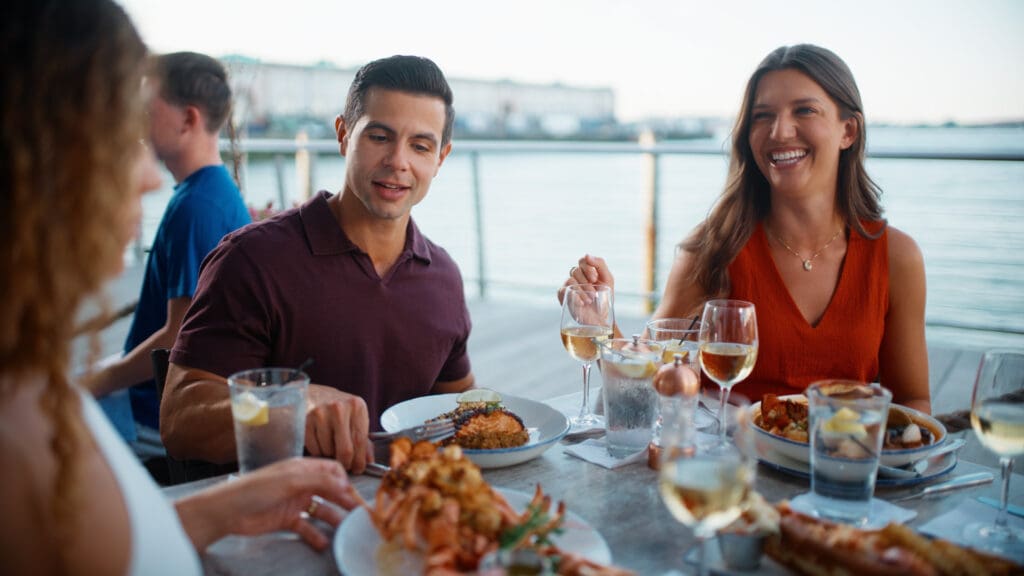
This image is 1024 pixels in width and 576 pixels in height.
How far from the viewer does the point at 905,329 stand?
6.77ft

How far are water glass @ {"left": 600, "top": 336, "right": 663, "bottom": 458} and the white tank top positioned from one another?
775mm

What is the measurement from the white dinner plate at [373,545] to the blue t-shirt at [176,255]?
1.41 m

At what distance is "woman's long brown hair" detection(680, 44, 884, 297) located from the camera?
212 cm

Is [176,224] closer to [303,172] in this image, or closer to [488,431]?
[488,431]

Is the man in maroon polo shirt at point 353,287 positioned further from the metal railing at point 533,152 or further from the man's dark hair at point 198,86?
the metal railing at point 533,152

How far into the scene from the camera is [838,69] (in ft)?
6.95

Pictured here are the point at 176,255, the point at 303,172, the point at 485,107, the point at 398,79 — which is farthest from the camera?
the point at 485,107

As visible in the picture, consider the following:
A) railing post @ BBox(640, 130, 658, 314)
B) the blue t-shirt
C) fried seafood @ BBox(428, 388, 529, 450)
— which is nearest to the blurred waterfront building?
railing post @ BBox(640, 130, 658, 314)

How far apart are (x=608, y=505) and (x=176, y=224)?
169cm

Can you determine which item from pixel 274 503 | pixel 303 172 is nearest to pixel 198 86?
pixel 274 503

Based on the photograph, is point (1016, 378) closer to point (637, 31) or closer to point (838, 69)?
point (838, 69)

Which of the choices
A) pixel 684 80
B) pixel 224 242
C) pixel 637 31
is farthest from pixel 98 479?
pixel 637 31

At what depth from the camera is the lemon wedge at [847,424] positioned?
1104mm

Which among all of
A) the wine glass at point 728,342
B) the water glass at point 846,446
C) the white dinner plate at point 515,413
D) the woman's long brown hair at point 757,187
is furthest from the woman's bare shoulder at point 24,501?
the woman's long brown hair at point 757,187
